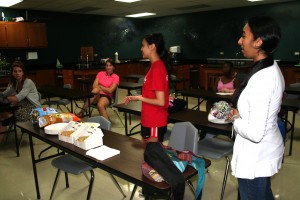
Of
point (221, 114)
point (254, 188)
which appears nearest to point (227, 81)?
point (221, 114)

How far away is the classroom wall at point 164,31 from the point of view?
7.62 metres

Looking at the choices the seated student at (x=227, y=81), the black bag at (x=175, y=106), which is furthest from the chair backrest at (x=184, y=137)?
the seated student at (x=227, y=81)

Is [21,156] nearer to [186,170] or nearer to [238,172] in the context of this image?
[186,170]

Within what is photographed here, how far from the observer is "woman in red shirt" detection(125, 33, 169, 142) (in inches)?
82.0

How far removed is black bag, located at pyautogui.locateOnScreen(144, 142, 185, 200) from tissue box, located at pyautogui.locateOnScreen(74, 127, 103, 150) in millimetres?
505

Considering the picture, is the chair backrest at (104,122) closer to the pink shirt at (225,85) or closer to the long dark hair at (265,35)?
the long dark hair at (265,35)

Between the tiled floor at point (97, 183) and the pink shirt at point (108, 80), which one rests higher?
the pink shirt at point (108, 80)

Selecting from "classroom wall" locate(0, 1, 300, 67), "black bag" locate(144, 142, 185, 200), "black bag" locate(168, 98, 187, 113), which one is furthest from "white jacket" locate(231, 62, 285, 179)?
"classroom wall" locate(0, 1, 300, 67)

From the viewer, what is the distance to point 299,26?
7.35m

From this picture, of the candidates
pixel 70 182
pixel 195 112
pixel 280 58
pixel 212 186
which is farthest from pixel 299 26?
pixel 70 182

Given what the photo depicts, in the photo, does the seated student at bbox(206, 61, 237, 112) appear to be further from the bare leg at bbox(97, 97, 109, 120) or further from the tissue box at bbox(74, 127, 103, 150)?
the tissue box at bbox(74, 127, 103, 150)

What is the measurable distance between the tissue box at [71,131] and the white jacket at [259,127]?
3.54 ft

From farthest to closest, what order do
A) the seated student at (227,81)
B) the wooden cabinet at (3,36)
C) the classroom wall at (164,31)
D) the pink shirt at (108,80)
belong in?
the classroom wall at (164,31), the wooden cabinet at (3,36), the pink shirt at (108,80), the seated student at (227,81)

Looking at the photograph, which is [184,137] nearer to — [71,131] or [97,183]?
[71,131]
